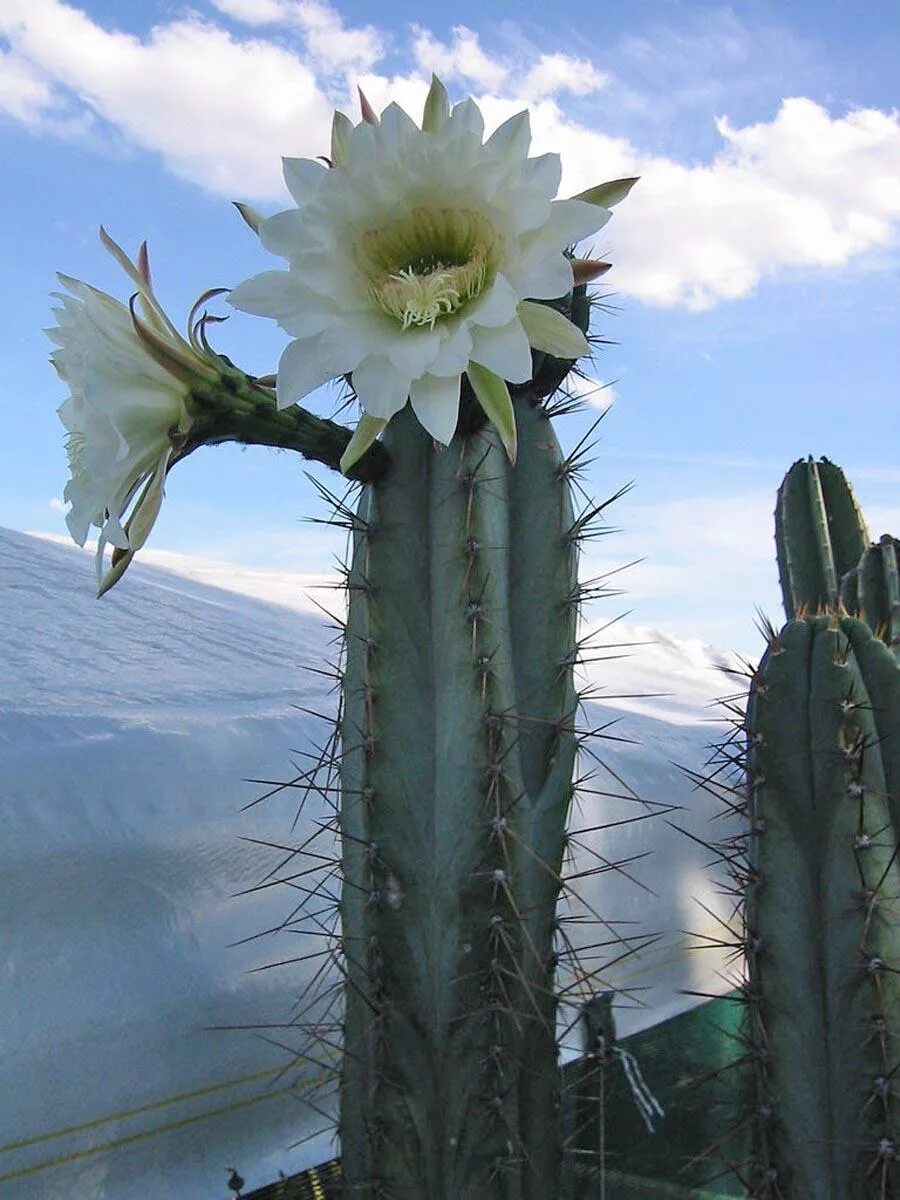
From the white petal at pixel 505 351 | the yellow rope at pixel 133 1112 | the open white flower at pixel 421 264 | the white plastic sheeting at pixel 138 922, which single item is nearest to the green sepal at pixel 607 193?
the open white flower at pixel 421 264

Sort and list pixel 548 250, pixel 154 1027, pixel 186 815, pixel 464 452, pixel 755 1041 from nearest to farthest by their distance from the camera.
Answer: pixel 548 250 → pixel 464 452 → pixel 755 1041 → pixel 154 1027 → pixel 186 815

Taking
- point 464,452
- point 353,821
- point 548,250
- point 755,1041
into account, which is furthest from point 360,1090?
point 548,250

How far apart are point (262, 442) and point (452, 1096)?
55 cm

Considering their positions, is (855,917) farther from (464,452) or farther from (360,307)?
(360,307)

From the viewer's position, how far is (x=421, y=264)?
2.76 ft

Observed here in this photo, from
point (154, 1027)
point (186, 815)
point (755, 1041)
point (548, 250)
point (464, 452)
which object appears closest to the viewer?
point (548, 250)

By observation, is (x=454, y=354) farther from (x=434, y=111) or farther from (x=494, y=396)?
(x=434, y=111)

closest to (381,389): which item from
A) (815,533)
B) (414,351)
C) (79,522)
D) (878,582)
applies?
(414,351)

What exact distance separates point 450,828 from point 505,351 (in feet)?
1.20

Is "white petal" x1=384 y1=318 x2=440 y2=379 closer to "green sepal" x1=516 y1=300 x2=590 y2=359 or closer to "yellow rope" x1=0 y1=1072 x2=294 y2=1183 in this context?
"green sepal" x1=516 y1=300 x2=590 y2=359

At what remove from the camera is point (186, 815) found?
129cm

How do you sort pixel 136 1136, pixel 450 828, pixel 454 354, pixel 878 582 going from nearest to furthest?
1. pixel 454 354
2. pixel 450 828
3. pixel 136 1136
4. pixel 878 582

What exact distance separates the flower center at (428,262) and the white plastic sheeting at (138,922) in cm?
58

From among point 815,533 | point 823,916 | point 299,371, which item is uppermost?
point 815,533
